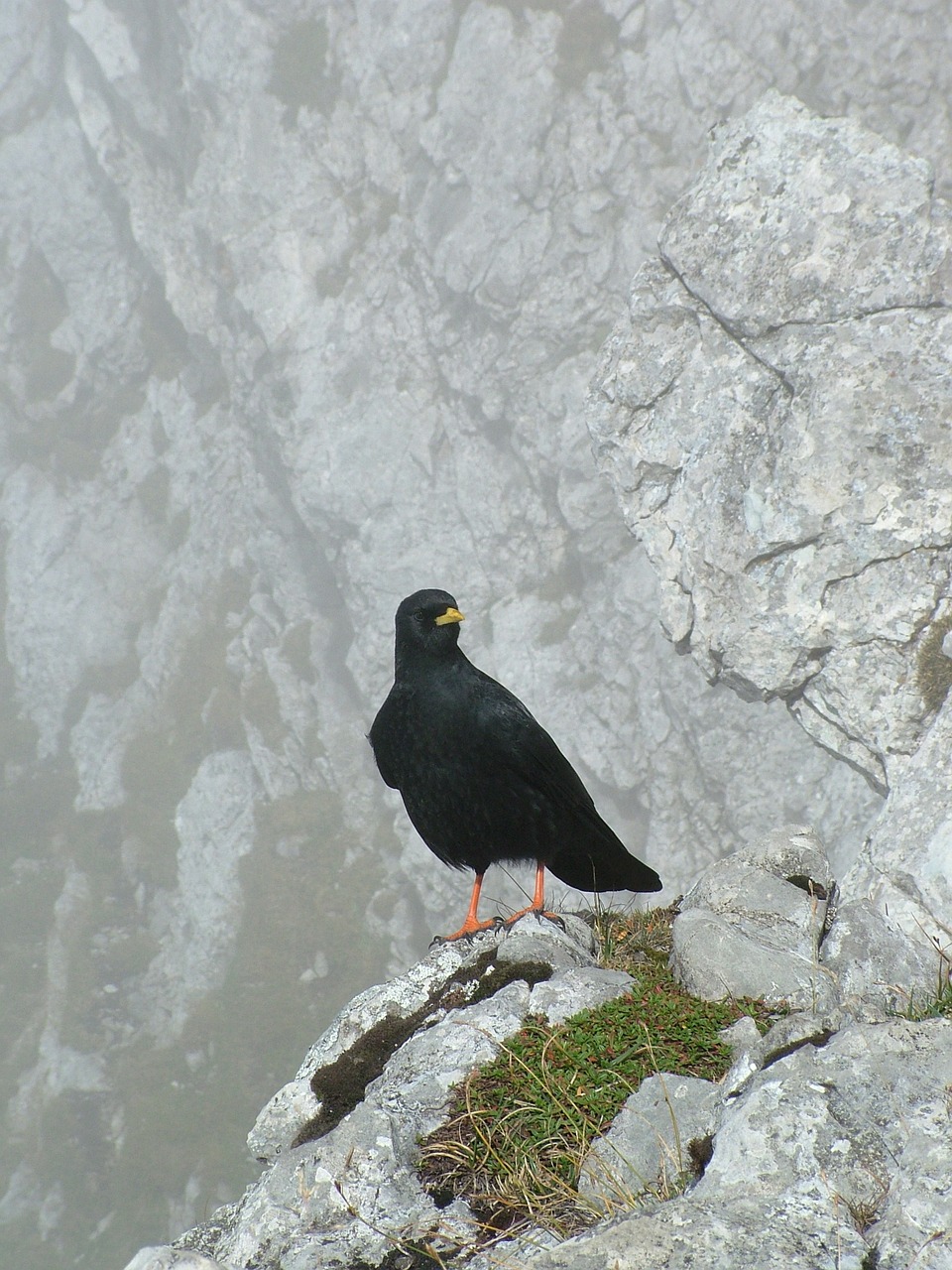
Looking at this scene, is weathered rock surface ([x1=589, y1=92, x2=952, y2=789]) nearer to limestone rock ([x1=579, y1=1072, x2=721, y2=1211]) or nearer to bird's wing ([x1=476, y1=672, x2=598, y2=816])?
bird's wing ([x1=476, y1=672, x2=598, y2=816])

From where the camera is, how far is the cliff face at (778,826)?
323 cm

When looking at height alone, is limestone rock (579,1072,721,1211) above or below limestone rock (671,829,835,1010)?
above

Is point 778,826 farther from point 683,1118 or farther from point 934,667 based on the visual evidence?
point 934,667

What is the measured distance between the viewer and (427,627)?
7020 mm

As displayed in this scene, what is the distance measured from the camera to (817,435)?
28.5 meters

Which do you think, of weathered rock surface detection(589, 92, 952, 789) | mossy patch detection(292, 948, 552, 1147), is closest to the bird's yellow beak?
mossy patch detection(292, 948, 552, 1147)

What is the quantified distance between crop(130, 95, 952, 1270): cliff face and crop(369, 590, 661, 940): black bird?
34.1 inches

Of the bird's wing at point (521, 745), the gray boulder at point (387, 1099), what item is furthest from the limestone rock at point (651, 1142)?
the bird's wing at point (521, 745)

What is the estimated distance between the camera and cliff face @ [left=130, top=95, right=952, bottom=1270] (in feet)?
10.6

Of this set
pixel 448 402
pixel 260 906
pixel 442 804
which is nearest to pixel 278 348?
pixel 448 402

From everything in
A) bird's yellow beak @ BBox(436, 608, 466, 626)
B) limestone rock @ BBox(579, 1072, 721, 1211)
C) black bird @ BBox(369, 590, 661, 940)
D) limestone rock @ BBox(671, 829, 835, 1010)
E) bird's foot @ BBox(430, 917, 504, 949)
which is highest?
bird's yellow beak @ BBox(436, 608, 466, 626)

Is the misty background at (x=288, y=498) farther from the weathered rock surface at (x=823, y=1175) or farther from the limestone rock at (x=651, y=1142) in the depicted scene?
the weathered rock surface at (x=823, y=1175)

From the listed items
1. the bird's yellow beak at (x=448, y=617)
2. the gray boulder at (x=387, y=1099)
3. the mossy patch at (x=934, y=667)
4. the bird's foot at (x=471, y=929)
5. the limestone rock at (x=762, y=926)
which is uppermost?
the bird's yellow beak at (x=448, y=617)

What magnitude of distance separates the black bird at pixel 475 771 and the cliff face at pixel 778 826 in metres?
0.87
